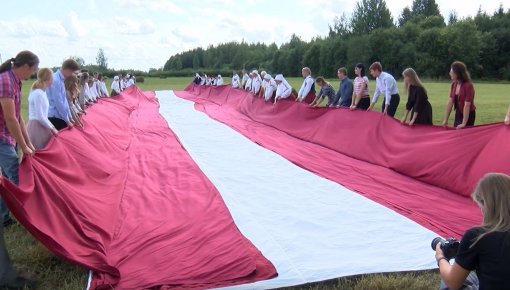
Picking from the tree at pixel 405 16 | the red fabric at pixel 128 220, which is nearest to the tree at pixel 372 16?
the tree at pixel 405 16

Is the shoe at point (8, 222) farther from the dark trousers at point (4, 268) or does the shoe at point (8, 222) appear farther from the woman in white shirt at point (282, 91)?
the woman in white shirt at point (282, 91)

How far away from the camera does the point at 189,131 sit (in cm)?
1290

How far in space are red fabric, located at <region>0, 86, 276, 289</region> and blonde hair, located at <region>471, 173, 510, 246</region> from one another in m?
1.92

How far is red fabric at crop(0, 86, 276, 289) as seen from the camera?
4008mm

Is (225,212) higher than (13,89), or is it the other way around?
(13,89)

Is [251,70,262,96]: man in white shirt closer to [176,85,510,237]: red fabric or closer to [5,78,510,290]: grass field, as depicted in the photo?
[176,85,510,237]: red fabric

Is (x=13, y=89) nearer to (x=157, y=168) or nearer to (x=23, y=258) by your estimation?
(x=23, y=258)

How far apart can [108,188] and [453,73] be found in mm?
5468

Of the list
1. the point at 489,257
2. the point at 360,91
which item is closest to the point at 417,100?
the point at 360,91

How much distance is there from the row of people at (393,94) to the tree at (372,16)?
3104 inches

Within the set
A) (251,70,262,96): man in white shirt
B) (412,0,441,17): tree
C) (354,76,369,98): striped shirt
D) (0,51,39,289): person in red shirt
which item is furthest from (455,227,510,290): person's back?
(412,0,441,17): tree

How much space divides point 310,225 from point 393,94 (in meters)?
5.56

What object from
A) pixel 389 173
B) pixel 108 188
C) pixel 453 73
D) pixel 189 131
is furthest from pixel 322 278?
pixel 189 131

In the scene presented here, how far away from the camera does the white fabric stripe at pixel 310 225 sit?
4.23 metres
